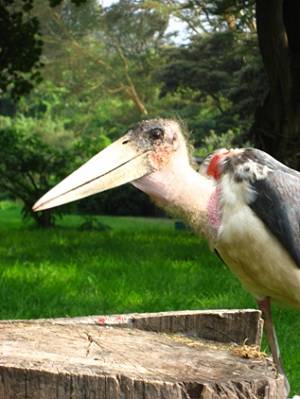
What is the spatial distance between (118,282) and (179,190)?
3819 millimetres

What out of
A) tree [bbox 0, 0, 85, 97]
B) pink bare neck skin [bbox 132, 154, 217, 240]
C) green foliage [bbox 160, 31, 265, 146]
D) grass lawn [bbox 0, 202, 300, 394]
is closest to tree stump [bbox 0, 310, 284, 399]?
pink bare neck skin [bbox 132, 154, 217, 240]

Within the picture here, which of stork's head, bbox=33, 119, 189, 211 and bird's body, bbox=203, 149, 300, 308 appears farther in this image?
bird's body, bbox=203, 149, 300, 308

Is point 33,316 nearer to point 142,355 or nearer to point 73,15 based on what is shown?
point 142,355

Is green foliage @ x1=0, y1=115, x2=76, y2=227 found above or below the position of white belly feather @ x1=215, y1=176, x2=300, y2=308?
above

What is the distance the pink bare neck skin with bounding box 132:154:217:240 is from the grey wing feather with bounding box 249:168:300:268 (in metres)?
0.22

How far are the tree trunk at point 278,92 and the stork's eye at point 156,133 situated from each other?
18.7ft

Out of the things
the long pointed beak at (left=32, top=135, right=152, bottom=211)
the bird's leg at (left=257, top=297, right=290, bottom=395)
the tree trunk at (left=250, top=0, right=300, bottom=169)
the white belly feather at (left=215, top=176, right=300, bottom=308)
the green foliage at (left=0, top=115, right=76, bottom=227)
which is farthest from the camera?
the green foliage at (left=0, top=115, right=76, bottom=227)

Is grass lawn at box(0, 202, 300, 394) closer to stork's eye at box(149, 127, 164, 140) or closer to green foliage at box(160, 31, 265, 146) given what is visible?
stork's eye at box(149, 127, 164, 140)

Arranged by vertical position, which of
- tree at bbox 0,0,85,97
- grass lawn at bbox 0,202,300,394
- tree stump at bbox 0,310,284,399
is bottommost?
grass lawn at bbox 0,202,300,394

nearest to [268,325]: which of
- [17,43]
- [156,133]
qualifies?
[156,133]

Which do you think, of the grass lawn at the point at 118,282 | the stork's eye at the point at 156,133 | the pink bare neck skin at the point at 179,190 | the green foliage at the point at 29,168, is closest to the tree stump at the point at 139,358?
the pink bare neck skin at the point at 179,190

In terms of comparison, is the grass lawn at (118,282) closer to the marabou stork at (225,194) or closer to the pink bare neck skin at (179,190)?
the marabou stork at (225,194)

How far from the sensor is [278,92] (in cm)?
840

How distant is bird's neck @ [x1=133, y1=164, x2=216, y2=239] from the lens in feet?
8.41
